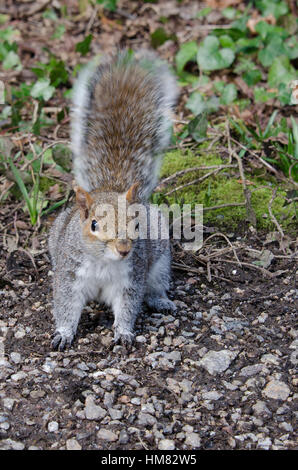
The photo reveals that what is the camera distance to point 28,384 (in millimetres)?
2080

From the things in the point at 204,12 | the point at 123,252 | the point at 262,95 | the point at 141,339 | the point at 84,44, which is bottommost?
the point at 141,339

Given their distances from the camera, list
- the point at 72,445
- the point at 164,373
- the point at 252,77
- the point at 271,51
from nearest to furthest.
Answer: the point at 72,445
the point at 164,373
the point at 252,77
the point at 271,51

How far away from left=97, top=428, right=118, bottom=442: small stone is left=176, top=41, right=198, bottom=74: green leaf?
2806 millimetres

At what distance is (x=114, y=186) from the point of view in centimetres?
237

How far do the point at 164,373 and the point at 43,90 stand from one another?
203cm

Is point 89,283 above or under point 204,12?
under

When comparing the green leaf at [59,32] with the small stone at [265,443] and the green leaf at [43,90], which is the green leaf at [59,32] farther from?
the small stone at [265,443]

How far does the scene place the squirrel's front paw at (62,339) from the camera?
89.9 inches

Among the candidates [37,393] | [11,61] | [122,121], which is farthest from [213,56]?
[37,393]

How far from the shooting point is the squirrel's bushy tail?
2.50 m

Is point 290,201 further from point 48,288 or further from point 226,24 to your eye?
point 226,24

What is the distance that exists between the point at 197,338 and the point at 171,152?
54.8 inches

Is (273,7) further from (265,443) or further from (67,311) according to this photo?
(265,443)
